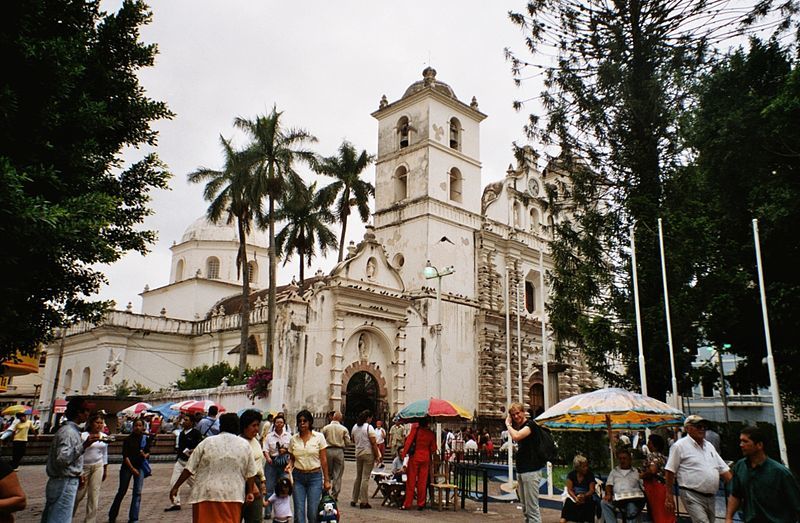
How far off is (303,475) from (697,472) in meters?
4.51

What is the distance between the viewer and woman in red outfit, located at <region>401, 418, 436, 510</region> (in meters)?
11.8

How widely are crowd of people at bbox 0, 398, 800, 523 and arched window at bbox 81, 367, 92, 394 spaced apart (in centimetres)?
2451

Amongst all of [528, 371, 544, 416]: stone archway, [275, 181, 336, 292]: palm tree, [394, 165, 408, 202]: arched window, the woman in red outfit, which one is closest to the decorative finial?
[394, 165, 408, 202]: arched window

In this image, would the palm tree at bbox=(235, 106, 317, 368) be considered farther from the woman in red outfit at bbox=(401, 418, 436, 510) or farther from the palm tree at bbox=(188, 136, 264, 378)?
the woman in red outfit at bbox=(401, 418, 436, 510)

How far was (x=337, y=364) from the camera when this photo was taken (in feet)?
77.8

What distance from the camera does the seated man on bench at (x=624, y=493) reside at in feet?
26.9

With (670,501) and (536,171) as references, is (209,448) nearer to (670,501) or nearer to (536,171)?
(670,501)

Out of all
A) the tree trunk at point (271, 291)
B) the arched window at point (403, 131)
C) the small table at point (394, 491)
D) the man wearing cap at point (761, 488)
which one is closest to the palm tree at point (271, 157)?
the tree trunk at point (271, 291)

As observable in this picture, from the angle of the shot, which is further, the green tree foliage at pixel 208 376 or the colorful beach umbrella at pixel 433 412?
the green tree foliage at pixel 208 376

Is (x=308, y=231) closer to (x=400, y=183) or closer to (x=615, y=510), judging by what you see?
(x=400, y=183)

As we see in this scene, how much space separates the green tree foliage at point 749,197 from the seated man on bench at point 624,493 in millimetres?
10507

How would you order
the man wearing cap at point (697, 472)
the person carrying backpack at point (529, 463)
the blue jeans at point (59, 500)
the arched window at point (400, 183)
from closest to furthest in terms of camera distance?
the blue jeans at point (59, 500), the man wearing cap at point (697, 472), the person carrying backpack at point (529, 463), the arched window at point (400, 183)

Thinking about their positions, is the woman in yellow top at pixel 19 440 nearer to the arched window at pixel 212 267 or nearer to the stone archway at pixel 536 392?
the stone archway at pixel 536 392

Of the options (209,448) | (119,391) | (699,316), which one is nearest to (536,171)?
(699,316)
